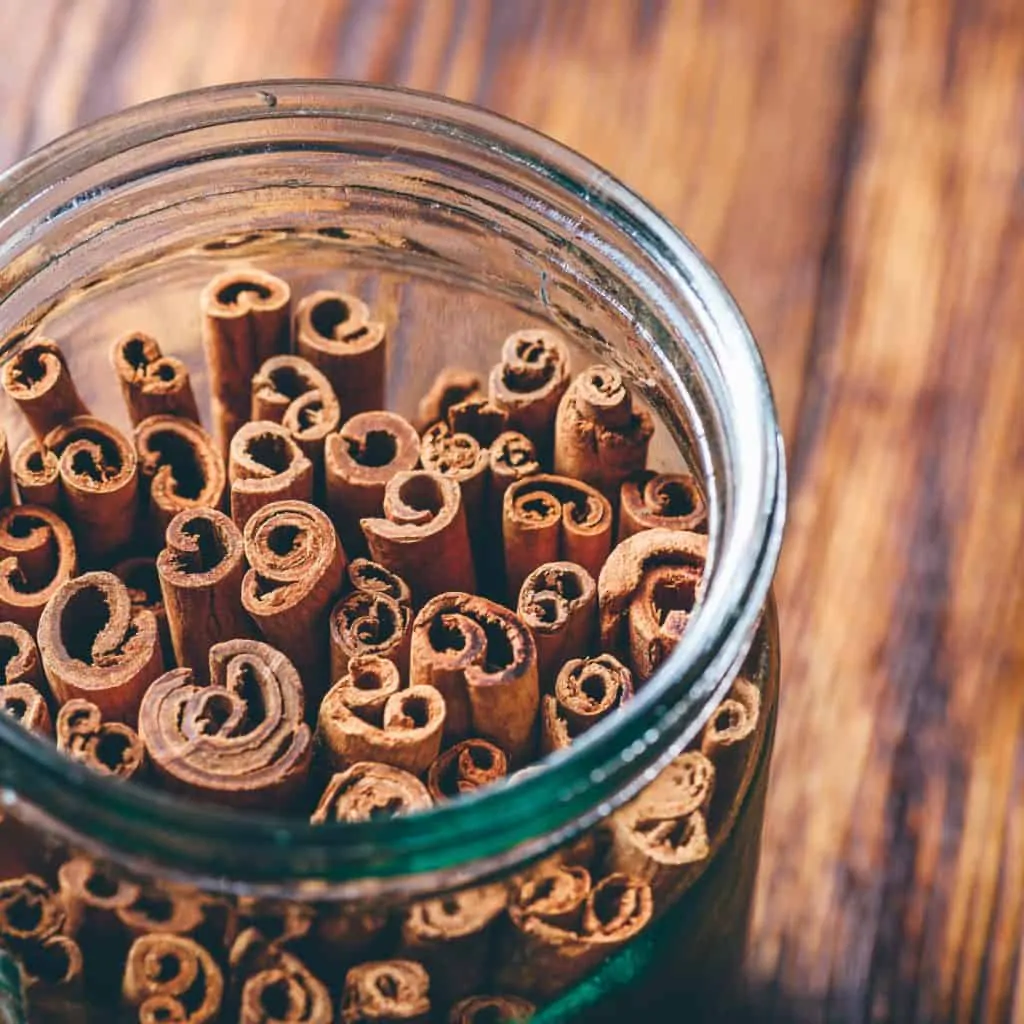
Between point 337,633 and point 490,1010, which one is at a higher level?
point 337,633

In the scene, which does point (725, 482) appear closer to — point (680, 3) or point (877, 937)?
point (877, 937)

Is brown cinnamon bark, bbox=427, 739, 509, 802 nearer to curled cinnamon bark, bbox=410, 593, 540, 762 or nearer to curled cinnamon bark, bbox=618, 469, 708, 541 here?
curled cinnamon bark, bbox=410, 593, 540, 762

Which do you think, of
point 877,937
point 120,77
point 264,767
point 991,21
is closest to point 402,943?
point 264,767

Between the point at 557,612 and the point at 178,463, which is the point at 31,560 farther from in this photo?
the point at 557,612

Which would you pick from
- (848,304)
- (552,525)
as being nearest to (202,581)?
(552,525)

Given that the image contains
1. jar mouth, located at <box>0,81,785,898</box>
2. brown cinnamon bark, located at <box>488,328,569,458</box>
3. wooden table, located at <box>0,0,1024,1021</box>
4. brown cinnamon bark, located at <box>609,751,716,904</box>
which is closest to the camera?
jar mouth, located at <box>0,81,785,898</box>

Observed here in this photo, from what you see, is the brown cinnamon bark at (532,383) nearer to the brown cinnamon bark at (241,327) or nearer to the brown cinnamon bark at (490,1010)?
the brown cinnamon bark at (241,327)

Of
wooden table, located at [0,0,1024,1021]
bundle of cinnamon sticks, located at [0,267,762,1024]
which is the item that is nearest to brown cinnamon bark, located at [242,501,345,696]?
bundle of cinnamon sticks, located at [0,267,762,1024]
